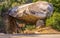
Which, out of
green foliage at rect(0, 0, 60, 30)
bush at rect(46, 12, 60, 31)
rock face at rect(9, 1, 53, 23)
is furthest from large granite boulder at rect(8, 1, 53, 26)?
bush at rect(46, 12, 60, 31)

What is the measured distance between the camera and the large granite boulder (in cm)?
1064

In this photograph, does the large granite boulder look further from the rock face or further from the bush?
the bush

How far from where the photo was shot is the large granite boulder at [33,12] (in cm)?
1064

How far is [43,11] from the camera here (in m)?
10.7

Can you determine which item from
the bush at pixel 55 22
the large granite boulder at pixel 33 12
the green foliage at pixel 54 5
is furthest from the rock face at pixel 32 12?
the bush at pixel 55 22

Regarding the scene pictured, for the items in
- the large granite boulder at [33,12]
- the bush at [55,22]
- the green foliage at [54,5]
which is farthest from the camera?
the large granite boulder at [33,12]

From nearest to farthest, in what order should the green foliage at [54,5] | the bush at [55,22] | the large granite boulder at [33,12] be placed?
the bush at [55,22] → the green foliage at [54,5] → the large granite boulder at [33,12]

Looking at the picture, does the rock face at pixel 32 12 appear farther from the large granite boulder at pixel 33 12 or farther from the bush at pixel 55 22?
the bush at pixel 55 22

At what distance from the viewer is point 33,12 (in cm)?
1066

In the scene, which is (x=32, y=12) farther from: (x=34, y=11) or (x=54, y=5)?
(x=54, y=5)

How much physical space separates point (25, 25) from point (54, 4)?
2.36 metres

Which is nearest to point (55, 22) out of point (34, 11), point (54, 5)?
point (34, 11)

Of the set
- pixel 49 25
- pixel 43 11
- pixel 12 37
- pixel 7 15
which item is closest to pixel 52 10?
pixel 43 11

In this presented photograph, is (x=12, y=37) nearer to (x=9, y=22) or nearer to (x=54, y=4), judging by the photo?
(x=9, y=22)
